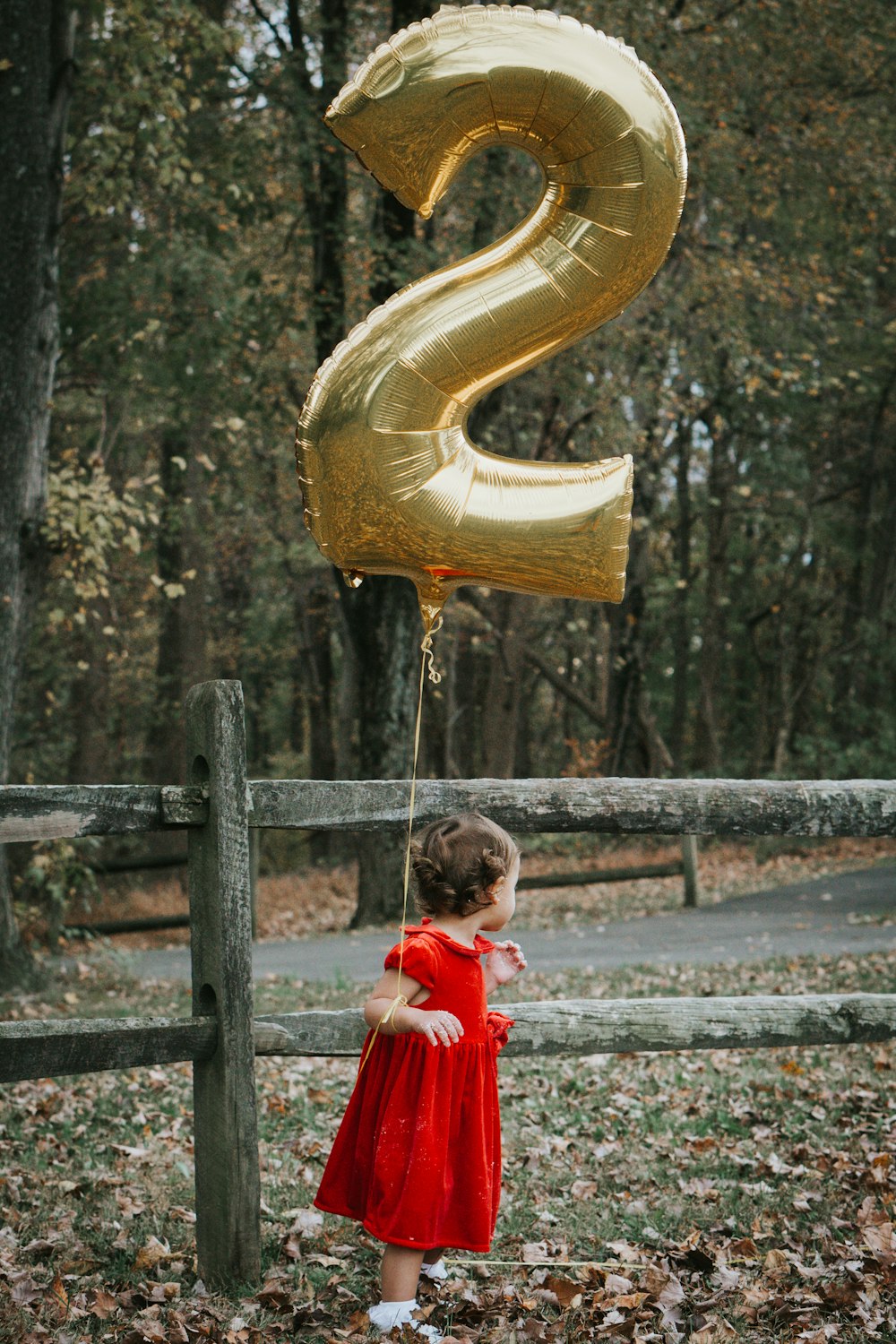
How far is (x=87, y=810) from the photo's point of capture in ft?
10.5

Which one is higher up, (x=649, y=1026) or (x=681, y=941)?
(x=649, y=1026)

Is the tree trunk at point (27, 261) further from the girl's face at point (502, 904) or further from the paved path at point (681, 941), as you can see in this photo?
the girl's face at point (502, 904)

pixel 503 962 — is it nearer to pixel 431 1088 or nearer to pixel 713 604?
pixel 431 1088

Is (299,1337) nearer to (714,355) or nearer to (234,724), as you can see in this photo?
(234,724)

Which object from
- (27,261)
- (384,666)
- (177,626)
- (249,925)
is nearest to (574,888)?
(384,666)

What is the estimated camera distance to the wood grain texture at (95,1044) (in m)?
3.11

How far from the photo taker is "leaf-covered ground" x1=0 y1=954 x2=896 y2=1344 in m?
3.23

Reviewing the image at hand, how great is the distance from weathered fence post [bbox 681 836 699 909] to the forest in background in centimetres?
370

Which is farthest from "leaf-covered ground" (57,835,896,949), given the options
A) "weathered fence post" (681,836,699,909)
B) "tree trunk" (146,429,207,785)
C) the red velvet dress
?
the red velvet dress

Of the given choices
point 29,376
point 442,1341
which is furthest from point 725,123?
point 442,1341

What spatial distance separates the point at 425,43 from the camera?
10.0ft

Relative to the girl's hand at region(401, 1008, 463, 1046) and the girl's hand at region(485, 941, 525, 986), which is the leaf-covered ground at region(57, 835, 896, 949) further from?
the girl's hand at region(401, 1008, 463, 1046)

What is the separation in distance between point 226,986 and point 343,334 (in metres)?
9.36

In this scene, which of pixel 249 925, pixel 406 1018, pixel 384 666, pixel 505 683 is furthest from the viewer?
pixel 505 683
